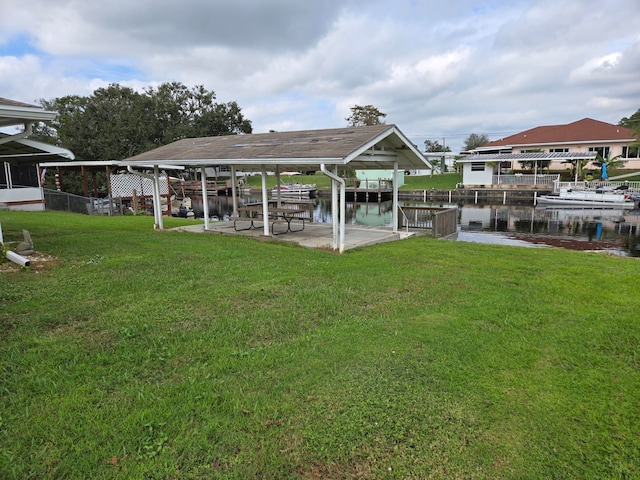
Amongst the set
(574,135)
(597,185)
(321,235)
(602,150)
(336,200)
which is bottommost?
(321,235)

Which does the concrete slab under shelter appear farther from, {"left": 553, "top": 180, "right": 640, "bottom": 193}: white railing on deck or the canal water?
{"left": 553, "top": 180, "right": 640, "bottom": 193}: white railing on deck

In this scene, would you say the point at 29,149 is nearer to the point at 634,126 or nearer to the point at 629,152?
the point at 629,152

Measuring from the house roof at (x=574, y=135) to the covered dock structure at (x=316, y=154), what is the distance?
38129 mm

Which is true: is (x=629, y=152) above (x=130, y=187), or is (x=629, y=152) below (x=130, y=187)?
above

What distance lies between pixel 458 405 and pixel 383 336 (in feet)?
4.49

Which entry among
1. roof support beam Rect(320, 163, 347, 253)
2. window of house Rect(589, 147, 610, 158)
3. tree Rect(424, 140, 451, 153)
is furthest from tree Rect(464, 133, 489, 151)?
roof support beam Rect(320, 163, 347, 253)

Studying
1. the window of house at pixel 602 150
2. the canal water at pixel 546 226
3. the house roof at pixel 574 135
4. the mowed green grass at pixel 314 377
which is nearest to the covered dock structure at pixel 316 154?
the mowed green grass at pixel 314 377

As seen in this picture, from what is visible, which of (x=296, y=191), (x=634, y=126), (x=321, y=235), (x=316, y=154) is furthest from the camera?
(x=634, y=126)

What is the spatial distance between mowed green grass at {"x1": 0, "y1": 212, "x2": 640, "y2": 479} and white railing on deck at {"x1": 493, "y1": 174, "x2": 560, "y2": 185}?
3477cm

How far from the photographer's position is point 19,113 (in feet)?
22.0

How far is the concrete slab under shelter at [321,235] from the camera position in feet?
36.4

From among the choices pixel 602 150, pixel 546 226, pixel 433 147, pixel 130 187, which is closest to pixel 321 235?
pixel 130 187

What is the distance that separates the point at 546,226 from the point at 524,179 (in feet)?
55.8

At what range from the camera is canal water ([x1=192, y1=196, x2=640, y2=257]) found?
17431mm
